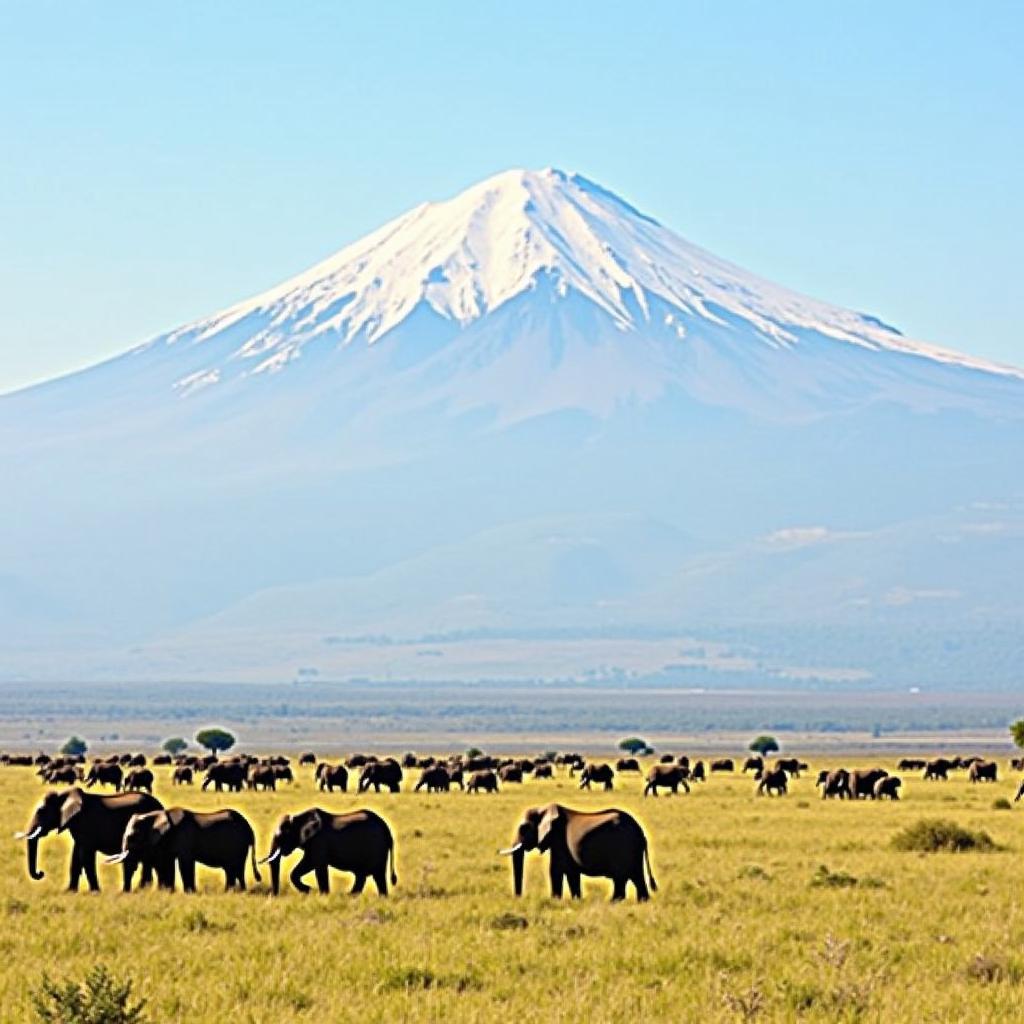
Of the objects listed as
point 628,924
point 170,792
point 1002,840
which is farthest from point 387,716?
point 628,924

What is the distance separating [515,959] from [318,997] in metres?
2.34

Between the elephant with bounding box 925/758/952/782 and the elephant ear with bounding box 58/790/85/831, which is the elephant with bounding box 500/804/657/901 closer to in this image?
the elephant ear with bounding box 58/790/85/831

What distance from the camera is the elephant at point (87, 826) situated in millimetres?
23594

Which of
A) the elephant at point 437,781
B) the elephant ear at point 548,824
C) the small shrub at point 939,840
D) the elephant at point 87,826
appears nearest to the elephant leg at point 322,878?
the elephant at point 87,826

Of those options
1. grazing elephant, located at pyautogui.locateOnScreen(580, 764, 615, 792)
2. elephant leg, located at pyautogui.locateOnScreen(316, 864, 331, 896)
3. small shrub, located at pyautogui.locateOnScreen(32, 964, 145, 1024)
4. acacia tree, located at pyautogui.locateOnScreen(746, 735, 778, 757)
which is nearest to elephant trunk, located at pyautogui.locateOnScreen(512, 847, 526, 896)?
elephant leg, located at pyautogui.locateOnScreen(316, 864, 331, 896)

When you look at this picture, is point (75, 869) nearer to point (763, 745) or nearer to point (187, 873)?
point (187, 873)

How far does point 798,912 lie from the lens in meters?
22.0

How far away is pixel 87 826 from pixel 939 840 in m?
13.0

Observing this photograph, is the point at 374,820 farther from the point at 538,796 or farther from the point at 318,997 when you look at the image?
the point at 538,796

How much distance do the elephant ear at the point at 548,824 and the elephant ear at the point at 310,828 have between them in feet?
7.51

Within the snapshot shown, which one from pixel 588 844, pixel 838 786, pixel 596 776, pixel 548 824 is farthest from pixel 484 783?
pixel 588 844

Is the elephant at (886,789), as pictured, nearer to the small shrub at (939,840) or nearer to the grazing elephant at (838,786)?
the grazing elephant at (838,786)

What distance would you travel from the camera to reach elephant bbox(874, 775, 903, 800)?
4972cm

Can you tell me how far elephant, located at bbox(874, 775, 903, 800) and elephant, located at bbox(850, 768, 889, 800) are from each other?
0.77 ft
